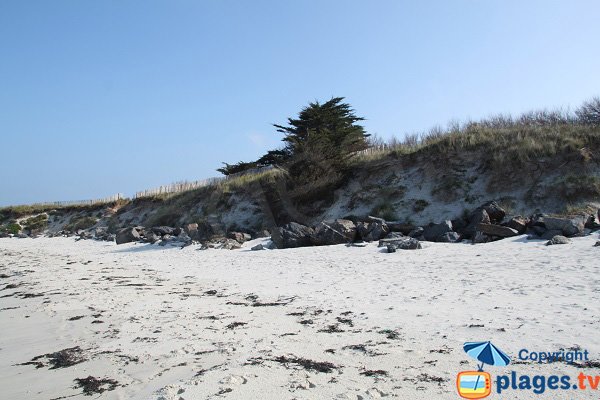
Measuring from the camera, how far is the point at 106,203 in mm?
34938

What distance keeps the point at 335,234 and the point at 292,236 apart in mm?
1414

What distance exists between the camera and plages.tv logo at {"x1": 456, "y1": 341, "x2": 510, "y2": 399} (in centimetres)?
299

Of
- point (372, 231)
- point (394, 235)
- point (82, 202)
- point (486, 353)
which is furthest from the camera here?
point (82, 202)

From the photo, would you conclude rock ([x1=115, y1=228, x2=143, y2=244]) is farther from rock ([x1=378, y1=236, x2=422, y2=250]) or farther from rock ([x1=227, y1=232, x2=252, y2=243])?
rock ([x1=378, y1=236, x2=422, y2=250])

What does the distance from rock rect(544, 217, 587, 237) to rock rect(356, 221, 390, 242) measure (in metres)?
4.40

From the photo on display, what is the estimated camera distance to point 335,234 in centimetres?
1242

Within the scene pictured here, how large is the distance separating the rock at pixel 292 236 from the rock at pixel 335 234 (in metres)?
0.26

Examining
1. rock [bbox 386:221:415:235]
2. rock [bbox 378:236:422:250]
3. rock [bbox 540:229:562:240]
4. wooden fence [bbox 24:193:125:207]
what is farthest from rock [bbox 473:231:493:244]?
wooden fence [bbox 24:193:125:207]

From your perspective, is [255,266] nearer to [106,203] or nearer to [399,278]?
[399,278]

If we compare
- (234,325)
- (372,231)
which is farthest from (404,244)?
(234,325)

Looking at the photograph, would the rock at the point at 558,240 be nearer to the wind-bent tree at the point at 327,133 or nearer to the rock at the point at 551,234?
the rock at the point at 551,234

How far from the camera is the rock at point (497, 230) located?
10172 millimetres

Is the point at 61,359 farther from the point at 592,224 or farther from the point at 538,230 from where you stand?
the point at 592,224

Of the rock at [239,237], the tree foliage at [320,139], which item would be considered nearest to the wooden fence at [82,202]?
the tree foliage at [320,139]
